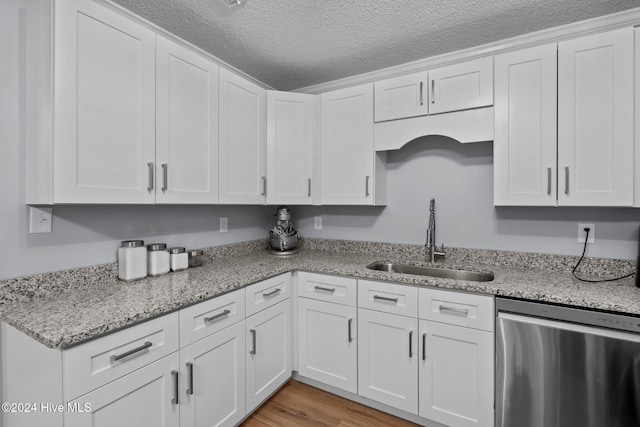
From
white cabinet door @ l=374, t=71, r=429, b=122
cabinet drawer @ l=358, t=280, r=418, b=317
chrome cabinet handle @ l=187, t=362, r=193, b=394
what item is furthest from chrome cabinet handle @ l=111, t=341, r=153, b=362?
white cabinet door @ l=374, t=71, r=429, b=122

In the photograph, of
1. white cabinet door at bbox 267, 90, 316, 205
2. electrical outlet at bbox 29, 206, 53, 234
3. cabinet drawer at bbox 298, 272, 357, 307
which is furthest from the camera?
white cabinet door at bbox 267, 90, 316, 205

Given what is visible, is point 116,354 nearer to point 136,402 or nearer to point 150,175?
point 136,402

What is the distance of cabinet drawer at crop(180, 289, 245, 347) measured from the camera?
4.63ft

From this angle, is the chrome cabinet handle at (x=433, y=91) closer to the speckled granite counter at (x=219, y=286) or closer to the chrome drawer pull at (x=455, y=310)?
the speckled granite counter at (x=219, y=286)

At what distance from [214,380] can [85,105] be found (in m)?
1.44

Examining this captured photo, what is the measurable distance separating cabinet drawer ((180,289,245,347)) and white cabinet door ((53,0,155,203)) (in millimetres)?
629

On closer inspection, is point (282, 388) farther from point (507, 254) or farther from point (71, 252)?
point (507, 254)

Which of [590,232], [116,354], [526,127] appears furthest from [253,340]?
[590,232]

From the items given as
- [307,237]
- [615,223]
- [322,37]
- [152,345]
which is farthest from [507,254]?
[152,345]

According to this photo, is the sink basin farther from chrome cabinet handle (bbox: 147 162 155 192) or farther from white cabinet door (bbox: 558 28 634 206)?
chrome cabinet handle (bbox: 147 162 155 192)

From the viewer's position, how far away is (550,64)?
67.8 inches

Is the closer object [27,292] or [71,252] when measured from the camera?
[27,292]

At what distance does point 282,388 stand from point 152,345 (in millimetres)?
1207

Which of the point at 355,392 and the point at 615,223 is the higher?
the point at 615,223
